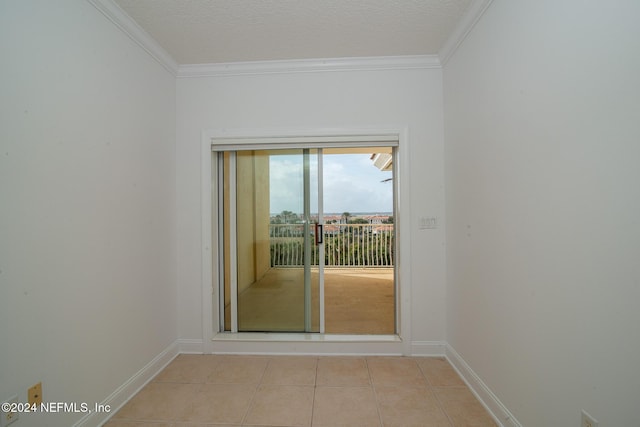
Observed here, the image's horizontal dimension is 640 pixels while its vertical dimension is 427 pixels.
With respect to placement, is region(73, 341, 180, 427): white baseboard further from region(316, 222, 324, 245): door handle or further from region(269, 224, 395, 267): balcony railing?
region(269, 224, 395, 267): balcony railing

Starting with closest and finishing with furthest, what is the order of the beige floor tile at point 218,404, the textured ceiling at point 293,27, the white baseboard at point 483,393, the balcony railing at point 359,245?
the white baseboard at point 483,393
the beige floor tile at point 218,404
the textured ceiling at point 293,27
the balcony railing at point 359,245

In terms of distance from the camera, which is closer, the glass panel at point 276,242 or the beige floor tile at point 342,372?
the beige floor tile at point 342,372

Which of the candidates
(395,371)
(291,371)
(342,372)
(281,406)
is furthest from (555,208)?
(291,371)

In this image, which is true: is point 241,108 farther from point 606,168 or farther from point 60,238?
point 606,168

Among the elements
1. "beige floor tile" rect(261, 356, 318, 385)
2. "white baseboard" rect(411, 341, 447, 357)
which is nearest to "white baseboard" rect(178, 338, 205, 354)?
"beige floor tile" rect(261, 356, 318, 385)

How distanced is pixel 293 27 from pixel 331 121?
2.40 feet

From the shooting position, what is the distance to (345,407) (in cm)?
161

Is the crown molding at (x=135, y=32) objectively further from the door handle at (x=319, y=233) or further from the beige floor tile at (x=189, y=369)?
the beige floor tile at (x=189, y=369)

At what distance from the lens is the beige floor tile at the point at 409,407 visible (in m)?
1.49

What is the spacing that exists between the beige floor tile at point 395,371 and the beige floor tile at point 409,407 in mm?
66

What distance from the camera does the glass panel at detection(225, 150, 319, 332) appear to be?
2.43m

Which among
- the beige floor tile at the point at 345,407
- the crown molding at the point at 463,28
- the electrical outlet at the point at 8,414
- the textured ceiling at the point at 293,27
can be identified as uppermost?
the textured ceiling at the point at 293,27

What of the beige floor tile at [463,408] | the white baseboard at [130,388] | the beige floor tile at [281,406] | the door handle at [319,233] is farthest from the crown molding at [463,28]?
the white baseboard at [130,388]

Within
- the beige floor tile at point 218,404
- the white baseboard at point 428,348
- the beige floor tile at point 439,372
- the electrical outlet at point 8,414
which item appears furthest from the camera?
the white baseboard at point 428,348
